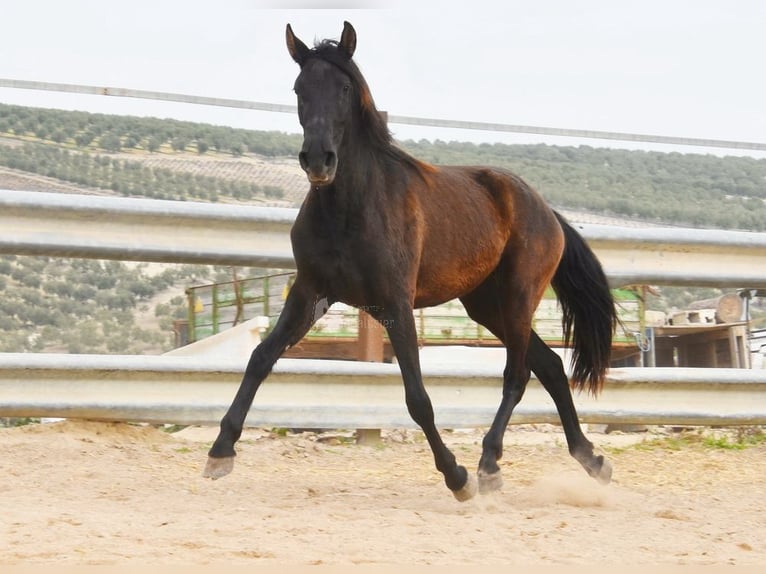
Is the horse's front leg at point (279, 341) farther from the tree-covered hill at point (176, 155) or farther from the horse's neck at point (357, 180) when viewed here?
the tree-covered hill at point (176, 155)

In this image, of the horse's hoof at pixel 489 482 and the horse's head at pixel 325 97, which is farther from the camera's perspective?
the horse's hoof at pixel 489 482

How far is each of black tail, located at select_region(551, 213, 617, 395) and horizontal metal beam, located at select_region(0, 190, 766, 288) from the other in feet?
1.40

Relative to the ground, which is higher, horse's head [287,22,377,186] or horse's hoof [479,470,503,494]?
horse's head [287,22,377,186]

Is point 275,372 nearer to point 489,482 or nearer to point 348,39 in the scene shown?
point 489,482

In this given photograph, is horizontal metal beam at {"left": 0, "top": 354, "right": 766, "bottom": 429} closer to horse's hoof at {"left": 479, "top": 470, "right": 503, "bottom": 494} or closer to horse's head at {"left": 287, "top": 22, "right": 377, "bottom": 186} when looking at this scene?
horse's hoof at {"left": 479, "top": 470, "right": 503, "bottom": 494}

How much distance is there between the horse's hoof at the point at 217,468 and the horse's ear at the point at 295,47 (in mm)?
1846

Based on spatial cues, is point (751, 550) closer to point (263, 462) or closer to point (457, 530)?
point (457, 530)

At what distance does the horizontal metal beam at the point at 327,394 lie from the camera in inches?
216

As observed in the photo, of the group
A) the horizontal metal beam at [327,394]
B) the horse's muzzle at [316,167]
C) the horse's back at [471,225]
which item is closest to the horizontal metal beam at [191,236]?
the horizontal metal beam at [327,394]

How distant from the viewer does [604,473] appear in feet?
17.6

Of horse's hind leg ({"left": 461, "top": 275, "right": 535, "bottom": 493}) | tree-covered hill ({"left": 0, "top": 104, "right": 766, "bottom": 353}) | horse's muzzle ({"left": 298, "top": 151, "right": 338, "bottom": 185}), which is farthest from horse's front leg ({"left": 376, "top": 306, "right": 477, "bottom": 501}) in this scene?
tree-covered hill ({"left": 0, "top": 104, "right": 766, "bottom": 353})

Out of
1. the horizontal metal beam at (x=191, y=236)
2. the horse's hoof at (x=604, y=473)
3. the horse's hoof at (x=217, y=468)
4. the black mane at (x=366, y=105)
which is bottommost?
the horse's hoof at (x=604, y=473)

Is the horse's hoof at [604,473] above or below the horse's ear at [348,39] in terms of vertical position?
below

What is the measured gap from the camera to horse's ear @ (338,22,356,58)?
15.2 feet
